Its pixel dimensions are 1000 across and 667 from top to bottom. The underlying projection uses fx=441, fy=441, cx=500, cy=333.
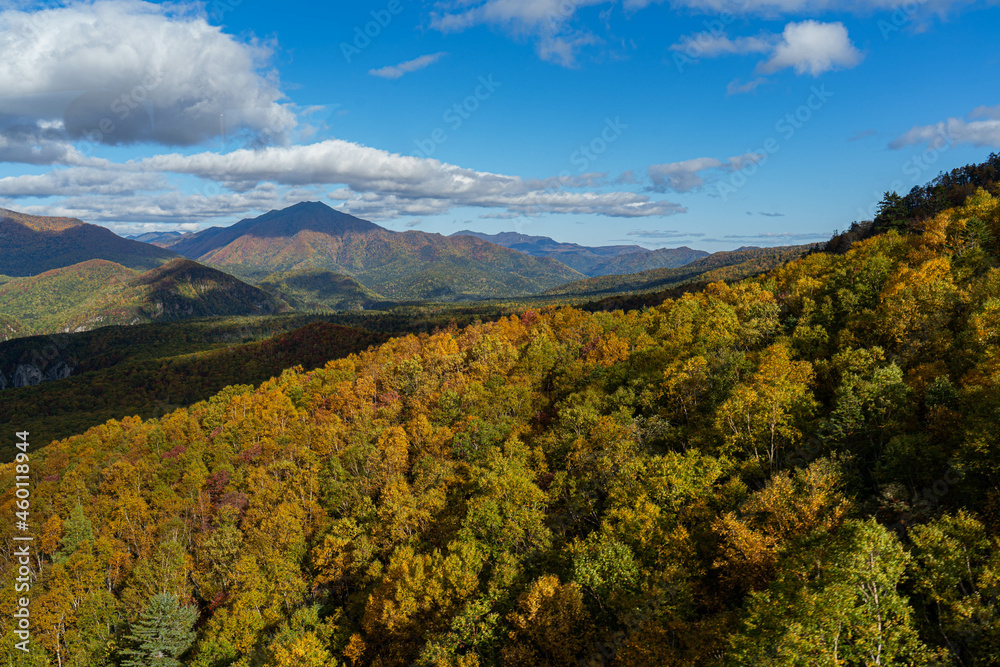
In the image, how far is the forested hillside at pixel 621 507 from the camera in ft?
100

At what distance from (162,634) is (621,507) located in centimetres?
7345

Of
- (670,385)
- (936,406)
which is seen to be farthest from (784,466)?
(670,385)

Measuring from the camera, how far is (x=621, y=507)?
50.1m

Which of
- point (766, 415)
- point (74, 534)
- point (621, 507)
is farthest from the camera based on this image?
point (74, 534)

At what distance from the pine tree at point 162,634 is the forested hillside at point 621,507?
1.84 feet

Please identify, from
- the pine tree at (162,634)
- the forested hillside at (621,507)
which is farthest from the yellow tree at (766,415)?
the pine tree at (162,634)

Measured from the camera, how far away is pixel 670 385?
7181cm

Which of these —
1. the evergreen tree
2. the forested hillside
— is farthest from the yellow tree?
the evergreen tree

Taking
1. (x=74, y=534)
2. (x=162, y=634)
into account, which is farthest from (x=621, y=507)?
(x=74, y=534)

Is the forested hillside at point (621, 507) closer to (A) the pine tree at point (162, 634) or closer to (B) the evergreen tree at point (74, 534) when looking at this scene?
(A) the pine tree at point (162, 634)

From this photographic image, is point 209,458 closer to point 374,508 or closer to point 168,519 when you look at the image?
point 168,519

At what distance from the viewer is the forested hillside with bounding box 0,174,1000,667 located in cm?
3061

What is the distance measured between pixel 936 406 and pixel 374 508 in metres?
80.8

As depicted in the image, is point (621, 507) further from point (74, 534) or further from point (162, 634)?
point (74, 534)
